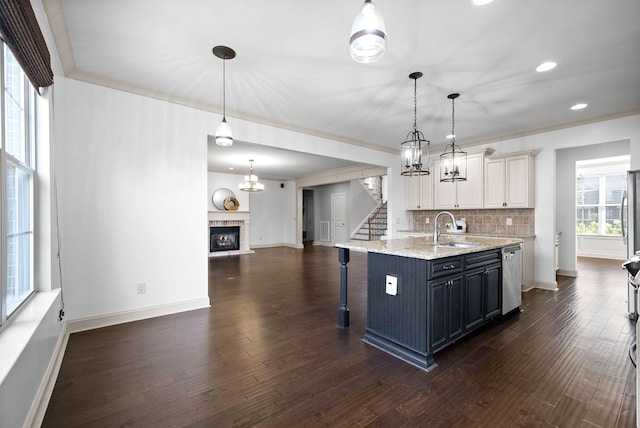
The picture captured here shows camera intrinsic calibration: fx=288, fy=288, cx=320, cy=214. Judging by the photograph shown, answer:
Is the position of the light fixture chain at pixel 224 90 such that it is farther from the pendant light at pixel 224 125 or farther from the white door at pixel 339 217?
the white door at pixel 339 217

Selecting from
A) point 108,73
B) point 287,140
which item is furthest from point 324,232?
point 108,73

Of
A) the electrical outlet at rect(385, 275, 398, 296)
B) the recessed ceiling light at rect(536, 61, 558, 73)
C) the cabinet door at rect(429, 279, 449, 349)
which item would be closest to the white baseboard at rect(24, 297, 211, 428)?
the electrical outlet at rect(385, 275, 398, 296)

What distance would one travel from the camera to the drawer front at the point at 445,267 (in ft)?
7.73

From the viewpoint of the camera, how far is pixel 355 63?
2.81 metres

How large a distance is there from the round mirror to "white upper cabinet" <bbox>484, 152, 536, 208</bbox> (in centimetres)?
682

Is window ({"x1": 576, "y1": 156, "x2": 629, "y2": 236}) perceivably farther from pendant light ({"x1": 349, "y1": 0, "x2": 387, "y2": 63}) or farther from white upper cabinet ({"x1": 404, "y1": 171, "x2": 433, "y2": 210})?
pendant light ({"x1": 349, "y1": 0, "x2": 387, "y2": 63})

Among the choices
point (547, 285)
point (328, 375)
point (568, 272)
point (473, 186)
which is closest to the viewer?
point (328, 375)

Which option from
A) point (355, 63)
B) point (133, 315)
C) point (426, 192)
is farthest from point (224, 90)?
point (426, 192)

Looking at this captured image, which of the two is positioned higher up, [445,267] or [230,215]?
[230,215]

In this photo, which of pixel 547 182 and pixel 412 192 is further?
pixel 412 192

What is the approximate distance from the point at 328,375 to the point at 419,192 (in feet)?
16.4

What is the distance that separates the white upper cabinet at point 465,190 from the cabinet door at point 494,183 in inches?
3.2

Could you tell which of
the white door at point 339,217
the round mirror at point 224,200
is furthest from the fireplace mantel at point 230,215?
the white door at point 339,217

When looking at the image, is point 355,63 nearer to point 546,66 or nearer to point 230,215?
point 546,66
